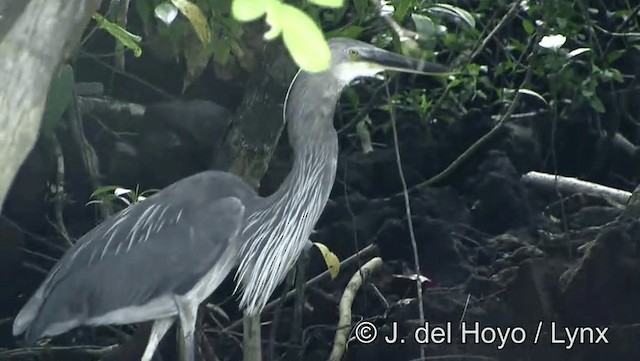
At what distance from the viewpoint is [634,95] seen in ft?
8.48

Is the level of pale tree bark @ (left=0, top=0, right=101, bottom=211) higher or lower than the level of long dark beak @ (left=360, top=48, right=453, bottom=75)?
higher

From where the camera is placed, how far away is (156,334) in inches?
77.8

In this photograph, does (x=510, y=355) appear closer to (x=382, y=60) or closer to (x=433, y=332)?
(x=433, y=332)

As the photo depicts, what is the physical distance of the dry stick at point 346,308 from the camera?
2271 millimetres

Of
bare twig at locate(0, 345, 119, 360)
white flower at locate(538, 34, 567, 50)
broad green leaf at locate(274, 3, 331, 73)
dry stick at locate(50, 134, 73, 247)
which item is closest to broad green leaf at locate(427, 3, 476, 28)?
white flower at locate(538, 34, 567, 50)

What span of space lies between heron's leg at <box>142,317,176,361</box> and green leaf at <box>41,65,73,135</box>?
0.42 m

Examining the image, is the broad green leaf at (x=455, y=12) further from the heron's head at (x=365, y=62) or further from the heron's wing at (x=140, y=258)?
the heron's wing at (x=140, y=258)

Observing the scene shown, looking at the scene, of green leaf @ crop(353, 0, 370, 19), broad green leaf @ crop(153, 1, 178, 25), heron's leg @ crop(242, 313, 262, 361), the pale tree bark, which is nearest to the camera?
the pale tree bark

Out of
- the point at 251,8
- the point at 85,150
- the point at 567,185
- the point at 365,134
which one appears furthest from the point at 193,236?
the point at 251,8

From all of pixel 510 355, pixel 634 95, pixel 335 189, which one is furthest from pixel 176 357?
pixel 634 95

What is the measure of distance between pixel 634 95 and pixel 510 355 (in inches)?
28.3

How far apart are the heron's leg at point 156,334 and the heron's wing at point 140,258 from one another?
93 millimetres

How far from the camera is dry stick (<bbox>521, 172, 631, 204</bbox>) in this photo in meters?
2.42

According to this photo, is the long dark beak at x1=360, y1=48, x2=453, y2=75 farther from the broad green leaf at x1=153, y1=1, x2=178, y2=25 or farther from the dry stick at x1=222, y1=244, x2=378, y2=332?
the dry stick at x1=222, y1=244, x2=378, y2=332
